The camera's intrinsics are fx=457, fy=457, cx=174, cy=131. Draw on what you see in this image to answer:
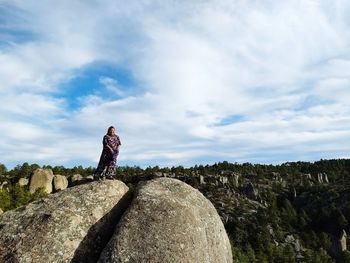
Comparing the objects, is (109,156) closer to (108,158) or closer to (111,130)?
(108,158)

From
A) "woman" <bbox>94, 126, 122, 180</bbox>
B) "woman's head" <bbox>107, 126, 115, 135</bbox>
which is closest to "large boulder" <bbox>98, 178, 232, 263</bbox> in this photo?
"woman" <bbox>94, 126, 122, 180</bbox>

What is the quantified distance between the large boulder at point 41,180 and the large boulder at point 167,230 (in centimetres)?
7766

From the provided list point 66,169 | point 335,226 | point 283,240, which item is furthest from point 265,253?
point 66,169

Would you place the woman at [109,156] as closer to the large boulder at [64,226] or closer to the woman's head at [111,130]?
the woman's head at [111,130]

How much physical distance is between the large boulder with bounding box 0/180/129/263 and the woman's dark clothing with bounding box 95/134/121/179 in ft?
8.12

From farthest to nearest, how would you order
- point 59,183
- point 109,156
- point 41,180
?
point 41,180
point 59,183
point 109,156

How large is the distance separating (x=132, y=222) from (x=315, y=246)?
563 feet

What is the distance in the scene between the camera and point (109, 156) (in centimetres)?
2192

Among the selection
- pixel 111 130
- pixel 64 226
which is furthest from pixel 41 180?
pixel 64 226

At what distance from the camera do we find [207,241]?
18.0 metres

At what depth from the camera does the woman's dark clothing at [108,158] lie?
21.7m

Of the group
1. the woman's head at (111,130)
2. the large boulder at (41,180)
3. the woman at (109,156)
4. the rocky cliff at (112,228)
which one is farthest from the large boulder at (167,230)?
the large boulder at (41,180)

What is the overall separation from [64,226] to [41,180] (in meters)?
82.2

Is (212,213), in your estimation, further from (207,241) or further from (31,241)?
(31,241)
